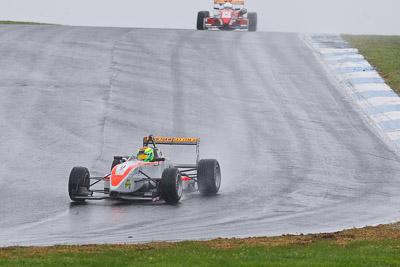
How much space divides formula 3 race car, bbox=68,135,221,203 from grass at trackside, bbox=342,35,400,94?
1133 centimetres

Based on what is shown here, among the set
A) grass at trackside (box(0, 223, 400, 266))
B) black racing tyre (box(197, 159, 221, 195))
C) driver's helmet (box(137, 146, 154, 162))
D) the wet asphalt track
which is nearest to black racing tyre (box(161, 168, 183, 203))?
the wet asphalt track

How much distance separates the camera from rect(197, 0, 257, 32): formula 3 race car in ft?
120

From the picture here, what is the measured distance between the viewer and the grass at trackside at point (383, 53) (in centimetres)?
2613

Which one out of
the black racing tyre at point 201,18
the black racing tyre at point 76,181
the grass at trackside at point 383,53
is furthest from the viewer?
the black racing tyre at point 201,18

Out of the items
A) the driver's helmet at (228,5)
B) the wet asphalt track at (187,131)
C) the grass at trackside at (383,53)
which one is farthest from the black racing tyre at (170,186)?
the driver's helmet at (228,5)

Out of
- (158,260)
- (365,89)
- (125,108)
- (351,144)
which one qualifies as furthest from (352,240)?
(365,89)

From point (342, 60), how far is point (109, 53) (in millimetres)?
8810

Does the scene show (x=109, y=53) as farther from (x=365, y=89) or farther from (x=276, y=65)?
(x=365, y=89)

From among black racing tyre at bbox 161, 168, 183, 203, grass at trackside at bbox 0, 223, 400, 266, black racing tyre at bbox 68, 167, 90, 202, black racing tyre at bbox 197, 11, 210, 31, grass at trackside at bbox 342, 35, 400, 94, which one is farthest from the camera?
black racing tyre at bbox 197, 11, 210, 31

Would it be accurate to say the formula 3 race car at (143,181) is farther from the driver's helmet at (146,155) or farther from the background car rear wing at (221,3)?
the background car rear wing at (221,3)

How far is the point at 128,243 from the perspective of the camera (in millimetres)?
10312

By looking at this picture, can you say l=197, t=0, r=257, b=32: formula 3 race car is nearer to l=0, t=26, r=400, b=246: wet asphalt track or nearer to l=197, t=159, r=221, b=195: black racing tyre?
l=0, t=26, r=400, b=246: wet asphalt track

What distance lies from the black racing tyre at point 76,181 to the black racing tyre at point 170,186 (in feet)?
5.09

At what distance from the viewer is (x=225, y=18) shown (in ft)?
120
